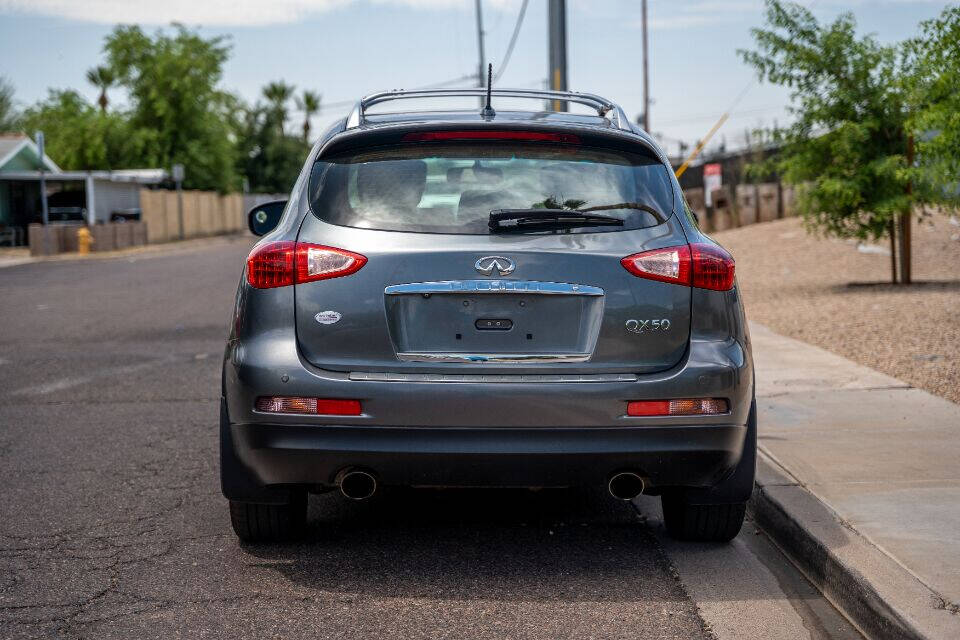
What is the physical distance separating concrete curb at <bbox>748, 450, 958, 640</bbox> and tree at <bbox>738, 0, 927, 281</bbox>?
34.1 feet

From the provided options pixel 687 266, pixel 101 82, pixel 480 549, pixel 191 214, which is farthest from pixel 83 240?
pixel 101 82

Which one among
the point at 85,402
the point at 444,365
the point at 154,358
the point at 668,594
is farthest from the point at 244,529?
the point at 154,358

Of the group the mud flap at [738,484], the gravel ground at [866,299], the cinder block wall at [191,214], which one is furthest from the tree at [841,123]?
the cinder block wall at [191,214]

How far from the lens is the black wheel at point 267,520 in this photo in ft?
15.1

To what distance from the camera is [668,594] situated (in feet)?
13.8

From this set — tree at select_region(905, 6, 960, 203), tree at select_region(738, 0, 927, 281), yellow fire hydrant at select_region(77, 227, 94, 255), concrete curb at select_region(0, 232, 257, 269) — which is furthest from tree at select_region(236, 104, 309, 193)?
tree at select_region(905, 6, 960, 203)

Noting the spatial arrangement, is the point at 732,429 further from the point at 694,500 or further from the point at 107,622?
the point at 107,622

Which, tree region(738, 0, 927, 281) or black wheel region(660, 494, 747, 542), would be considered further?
tree region(738, 0, 927, 281)

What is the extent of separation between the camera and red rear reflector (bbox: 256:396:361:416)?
4047 millimetres

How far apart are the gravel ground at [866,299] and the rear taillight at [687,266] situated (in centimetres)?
408

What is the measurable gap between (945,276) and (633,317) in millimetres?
14277

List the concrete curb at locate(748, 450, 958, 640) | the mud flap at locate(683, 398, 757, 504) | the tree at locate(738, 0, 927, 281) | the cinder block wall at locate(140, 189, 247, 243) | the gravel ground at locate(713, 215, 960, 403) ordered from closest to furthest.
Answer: the concrete curb at locate(748, 450, 958, 640)
the mud flap at locate(683, 398, 757, 504)
the gravel ground at locate(713, 215, 960, 403)
the tree at locate(738, 0, 927, 281)
the cinder block wall at locate(140, 189, 247, 243)

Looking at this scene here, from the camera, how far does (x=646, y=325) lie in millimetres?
4113

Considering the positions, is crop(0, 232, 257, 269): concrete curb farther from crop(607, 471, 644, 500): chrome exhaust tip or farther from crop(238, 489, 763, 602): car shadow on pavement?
crop(607, 471, 644, 500): chrome exhaust tip
